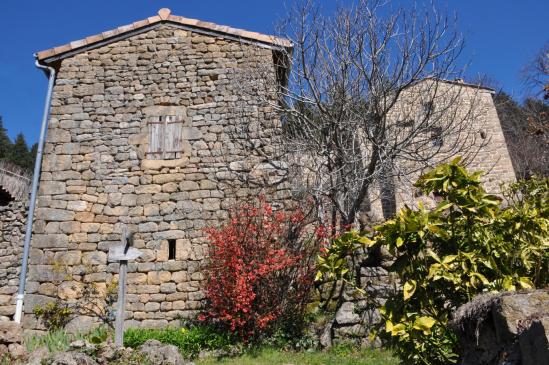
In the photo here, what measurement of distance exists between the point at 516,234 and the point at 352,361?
3.12m

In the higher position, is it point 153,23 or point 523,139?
point 523,139

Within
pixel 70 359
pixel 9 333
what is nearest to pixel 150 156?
pixel 9 333

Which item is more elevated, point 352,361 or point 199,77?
point 199,77

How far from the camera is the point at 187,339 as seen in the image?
7.18m

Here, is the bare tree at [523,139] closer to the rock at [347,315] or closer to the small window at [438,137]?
the small window at [438,137]

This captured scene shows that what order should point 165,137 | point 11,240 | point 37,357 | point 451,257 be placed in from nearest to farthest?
point 451,257, point 37,357, point 165,137, point 11,240

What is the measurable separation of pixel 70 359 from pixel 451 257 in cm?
428

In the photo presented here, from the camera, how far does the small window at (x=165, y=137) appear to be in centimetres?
909

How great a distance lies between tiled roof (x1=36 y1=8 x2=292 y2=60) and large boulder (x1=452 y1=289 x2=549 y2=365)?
7.44 metres

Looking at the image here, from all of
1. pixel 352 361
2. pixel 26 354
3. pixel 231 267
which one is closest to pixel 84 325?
pixel 26 354

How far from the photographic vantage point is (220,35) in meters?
9.77

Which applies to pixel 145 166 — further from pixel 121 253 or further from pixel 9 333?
pixel 9 333

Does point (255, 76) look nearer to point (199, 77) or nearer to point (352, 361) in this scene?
point (199, 77)

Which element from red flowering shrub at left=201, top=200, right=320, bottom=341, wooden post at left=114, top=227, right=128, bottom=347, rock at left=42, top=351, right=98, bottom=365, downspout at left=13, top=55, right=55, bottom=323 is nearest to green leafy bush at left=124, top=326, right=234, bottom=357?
red flowering shrub at left=201, top=200, right=320, bottom=341
